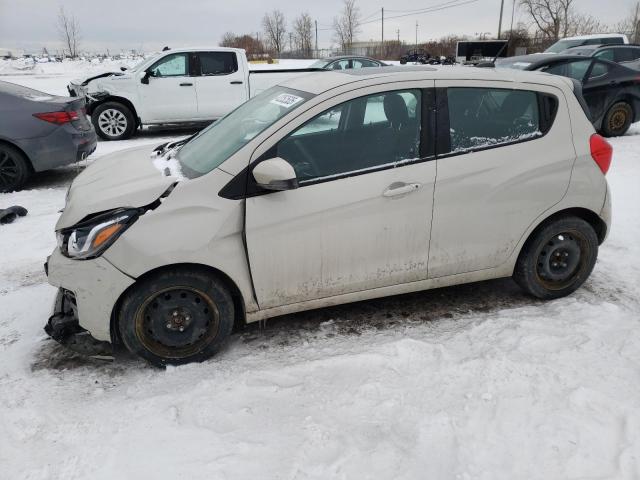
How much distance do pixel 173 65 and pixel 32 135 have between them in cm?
493

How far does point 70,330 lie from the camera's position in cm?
321

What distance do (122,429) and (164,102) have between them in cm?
960

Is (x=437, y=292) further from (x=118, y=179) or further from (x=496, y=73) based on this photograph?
(x=118, y=179)

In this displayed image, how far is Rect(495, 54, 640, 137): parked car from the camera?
1000 centimetres

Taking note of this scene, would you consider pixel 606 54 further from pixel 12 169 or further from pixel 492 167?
pixel 12 169

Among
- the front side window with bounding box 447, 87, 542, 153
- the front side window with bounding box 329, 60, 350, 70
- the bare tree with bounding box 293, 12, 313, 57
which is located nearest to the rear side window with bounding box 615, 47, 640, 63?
the front side window with bounding box 329, 60, 350, 70

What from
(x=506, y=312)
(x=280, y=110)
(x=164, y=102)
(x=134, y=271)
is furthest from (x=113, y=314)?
(x=164, y=102)

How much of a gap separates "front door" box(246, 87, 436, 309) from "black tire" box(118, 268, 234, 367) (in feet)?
0.91

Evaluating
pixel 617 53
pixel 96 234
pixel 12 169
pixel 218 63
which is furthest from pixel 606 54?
pixel 96 234

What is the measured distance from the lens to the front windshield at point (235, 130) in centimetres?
323

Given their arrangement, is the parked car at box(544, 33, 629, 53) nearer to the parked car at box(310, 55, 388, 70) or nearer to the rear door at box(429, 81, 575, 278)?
the parked car at box(310, 55, 388, 70)

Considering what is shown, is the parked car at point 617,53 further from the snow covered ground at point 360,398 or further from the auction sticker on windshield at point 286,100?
the auction sticker on windshield at point 286,100

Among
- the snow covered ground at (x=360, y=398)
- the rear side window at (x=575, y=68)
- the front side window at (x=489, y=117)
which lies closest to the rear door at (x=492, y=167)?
the front side window at (x=489, y=117)

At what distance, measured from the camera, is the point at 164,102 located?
11.1 meters
